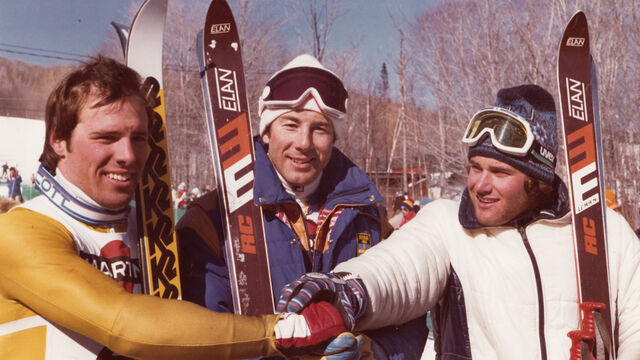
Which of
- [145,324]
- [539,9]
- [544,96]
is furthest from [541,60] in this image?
[145,324]

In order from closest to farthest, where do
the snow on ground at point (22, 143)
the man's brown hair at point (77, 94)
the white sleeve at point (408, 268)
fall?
the man's brown hair at point (77, 94)
the white sleeve at point (408, 268)
the snow on ground at point (22, 143)

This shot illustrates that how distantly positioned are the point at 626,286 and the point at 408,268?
964mm

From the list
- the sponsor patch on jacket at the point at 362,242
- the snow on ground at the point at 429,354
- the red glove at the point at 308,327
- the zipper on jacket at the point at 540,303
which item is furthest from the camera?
the snow on ground at the point at 429,354

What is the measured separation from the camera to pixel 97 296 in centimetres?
147

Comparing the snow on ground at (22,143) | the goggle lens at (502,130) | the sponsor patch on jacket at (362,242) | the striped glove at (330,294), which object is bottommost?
the striped glove at (330,294)

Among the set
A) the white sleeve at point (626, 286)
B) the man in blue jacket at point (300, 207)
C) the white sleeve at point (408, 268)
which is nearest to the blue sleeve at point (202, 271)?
the man in blue jacket at point (300, 207)

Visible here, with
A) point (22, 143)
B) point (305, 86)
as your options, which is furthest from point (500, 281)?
point (22, 143)

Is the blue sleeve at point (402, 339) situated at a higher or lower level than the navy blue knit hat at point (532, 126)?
lower

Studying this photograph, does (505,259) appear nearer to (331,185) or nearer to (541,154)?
(541,154)

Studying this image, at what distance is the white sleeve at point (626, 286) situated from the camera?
2.23 m

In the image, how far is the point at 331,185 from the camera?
237 centimetres

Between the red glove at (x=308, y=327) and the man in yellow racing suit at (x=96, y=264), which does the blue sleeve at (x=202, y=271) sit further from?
the red glove at (x=308, y=327)

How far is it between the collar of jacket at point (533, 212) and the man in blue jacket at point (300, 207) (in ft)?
1.22

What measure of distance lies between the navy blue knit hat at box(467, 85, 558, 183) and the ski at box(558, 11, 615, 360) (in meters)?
0.28
